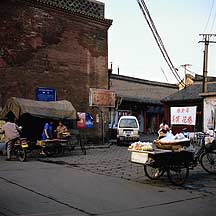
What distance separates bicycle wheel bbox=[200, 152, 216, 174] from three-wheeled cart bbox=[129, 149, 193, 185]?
1.84m

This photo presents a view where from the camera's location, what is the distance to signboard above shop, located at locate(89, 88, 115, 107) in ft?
76.4

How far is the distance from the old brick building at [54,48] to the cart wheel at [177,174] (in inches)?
441

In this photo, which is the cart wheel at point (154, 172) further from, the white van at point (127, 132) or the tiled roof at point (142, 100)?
the tiled roof at point (142, 100)

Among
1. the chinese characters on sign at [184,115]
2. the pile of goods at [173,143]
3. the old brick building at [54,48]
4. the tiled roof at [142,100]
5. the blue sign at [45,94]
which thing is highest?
the old brick building at [54,48]

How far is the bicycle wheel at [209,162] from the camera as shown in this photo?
39.8 ft

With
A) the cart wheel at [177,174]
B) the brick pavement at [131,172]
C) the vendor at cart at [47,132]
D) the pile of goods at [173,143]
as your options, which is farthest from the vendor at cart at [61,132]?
the cart wheel at [177,174]

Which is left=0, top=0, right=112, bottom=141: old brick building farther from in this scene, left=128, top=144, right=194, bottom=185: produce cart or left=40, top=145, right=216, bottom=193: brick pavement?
left=128, top=144, right=194, bottom=185: produce cart

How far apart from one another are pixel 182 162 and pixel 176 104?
22.1 metres

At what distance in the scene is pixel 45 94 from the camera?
813 inches

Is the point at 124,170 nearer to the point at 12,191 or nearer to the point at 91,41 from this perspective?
the point at 12,191

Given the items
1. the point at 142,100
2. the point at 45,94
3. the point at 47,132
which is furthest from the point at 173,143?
the point at 142,100

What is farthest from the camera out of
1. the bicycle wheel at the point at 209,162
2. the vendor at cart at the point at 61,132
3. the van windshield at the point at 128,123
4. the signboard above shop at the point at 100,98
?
the van windshield at the point at 128,123

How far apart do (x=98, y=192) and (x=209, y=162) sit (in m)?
4.94

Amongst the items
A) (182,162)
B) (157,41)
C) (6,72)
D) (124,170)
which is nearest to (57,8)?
(6,72)
